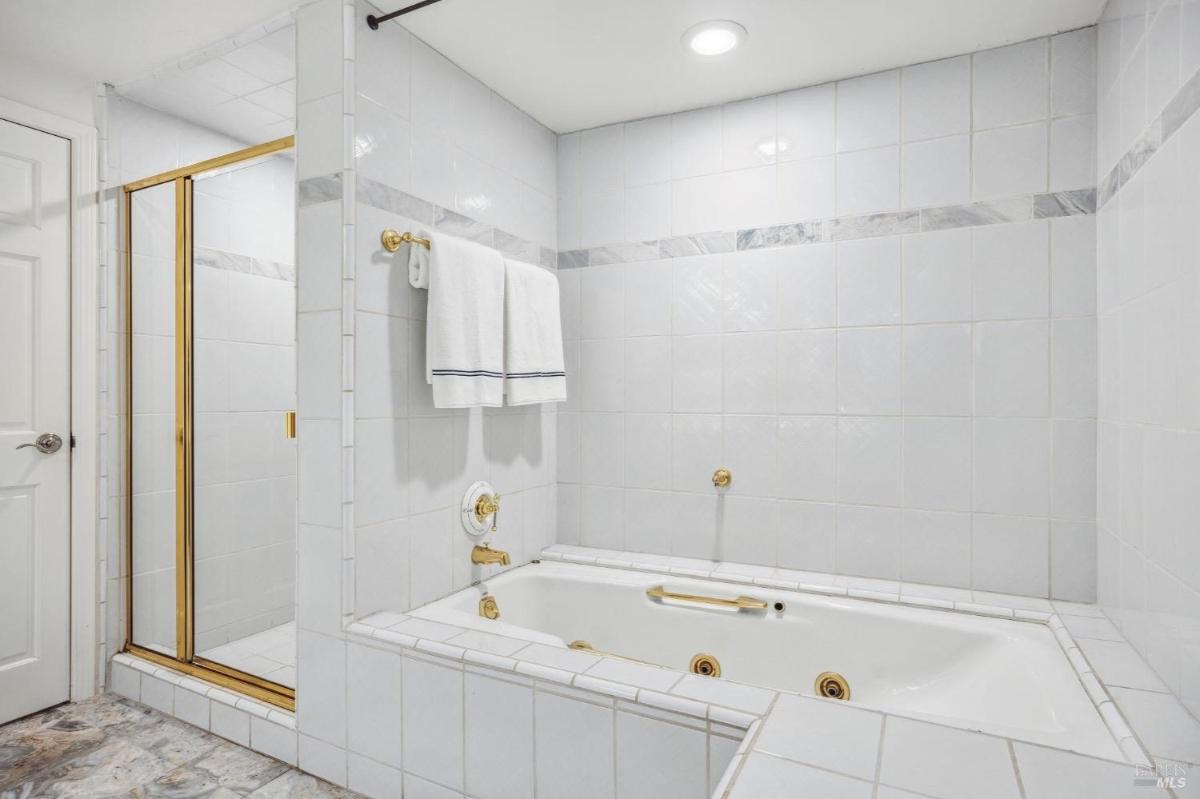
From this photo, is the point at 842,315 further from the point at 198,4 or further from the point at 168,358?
the point at 168,358

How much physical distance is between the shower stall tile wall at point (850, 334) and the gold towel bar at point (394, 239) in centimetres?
86

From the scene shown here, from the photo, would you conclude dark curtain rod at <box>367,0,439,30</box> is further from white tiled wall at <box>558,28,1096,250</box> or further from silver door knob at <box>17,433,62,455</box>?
silver door knob at <box>17,433,62,455</box>

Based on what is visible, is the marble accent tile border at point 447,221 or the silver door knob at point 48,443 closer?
the marble accent tile border at point 447,221

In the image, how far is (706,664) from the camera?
2.00m

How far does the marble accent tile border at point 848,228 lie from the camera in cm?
182

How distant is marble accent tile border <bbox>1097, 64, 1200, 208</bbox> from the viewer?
44.9 inches

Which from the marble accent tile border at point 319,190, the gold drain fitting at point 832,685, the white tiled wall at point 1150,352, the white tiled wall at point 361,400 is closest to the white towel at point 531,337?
the white tiled wall at point 361,400

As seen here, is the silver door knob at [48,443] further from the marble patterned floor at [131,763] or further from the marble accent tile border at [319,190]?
the marble accent tile border at [319,190]

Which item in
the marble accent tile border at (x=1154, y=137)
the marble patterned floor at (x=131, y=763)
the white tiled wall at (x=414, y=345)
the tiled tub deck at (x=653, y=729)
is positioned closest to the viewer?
the tiled tub deck at (x=653, y=729)

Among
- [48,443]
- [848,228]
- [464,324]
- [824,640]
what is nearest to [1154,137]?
[848,228]

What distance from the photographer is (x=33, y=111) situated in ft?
6.57

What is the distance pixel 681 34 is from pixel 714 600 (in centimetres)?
175

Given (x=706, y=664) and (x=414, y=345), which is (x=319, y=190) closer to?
(x=414, y=345)

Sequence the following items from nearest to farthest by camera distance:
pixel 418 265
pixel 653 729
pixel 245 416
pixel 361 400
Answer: pixel 653 729 → pixel 361 400 → pixel 418 265 → pixel 245 416
